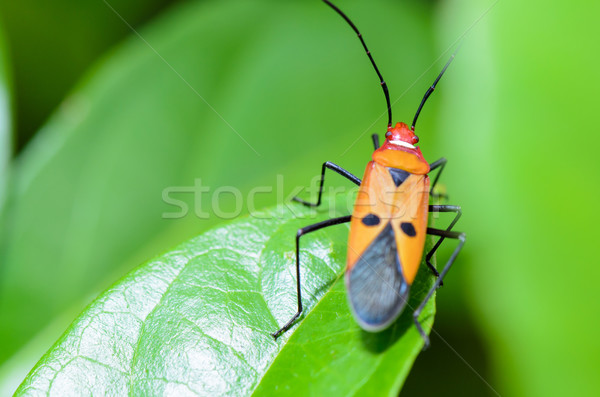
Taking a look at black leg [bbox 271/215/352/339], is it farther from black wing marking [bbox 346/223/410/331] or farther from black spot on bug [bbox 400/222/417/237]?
black spot on bug [bbox 400/222/417/237]

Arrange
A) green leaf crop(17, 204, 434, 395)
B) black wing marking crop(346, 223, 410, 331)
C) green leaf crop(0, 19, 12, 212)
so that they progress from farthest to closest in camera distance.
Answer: green leaf crop(0, 19, 12, 212), black wing marking crop(346, 223, 410, 331), green leaf crop(17, 204, 434, 395)

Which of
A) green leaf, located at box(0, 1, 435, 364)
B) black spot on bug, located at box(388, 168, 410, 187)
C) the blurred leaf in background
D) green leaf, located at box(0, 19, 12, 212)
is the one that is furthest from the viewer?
the blurred leaf in background

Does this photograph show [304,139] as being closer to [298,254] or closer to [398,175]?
[398,175]

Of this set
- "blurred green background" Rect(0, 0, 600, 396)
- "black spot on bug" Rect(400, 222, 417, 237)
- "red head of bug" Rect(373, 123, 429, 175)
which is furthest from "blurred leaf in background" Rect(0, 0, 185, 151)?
"black spot on bug" Rect(400, 222, 417, 237)

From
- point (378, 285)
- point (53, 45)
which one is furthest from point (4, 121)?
point (378, 285)

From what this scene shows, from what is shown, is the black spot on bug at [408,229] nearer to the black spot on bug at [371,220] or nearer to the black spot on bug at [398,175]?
the black spot on bug at [371,220]

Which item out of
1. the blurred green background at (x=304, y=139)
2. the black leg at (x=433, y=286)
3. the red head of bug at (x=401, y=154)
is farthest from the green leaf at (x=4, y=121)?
the black leg at (x=433, y=286)
